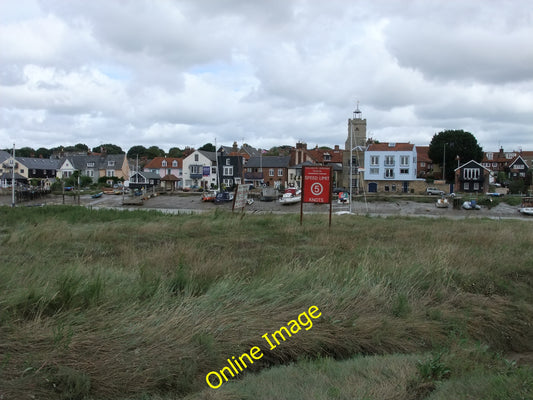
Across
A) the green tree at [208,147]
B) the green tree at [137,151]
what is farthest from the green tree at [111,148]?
the green tree at [208,147]

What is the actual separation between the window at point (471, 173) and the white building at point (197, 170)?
5112cm

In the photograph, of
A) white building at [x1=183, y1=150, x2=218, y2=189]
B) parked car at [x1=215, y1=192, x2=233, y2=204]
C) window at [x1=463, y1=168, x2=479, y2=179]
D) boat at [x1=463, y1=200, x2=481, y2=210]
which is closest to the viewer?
boat at [x1=463, y1=200, x2=481, y2=210]

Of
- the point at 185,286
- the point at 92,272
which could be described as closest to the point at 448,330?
the point at 185,286

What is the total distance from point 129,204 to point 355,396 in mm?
62750

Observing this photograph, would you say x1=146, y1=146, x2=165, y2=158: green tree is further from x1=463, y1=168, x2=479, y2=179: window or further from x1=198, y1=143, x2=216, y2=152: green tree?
x1=463, y1=168, x2=479, y2=179: window

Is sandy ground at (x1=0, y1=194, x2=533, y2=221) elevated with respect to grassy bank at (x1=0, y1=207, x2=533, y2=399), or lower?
lower

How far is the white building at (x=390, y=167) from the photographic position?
82.0 m

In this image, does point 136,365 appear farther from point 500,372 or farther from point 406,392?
point 500,372

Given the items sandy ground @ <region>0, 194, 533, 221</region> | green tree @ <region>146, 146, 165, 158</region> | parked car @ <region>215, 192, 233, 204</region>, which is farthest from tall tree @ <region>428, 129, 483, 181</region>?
green tree @ <region>146, 146, 165, 158</region>

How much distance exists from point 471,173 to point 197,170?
56.1 metres

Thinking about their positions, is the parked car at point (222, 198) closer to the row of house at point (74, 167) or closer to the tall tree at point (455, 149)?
the row of house at point (74, 167)

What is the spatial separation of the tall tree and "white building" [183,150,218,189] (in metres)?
50.7

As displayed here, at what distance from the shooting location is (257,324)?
619cm

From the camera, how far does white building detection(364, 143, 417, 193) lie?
269 feet
